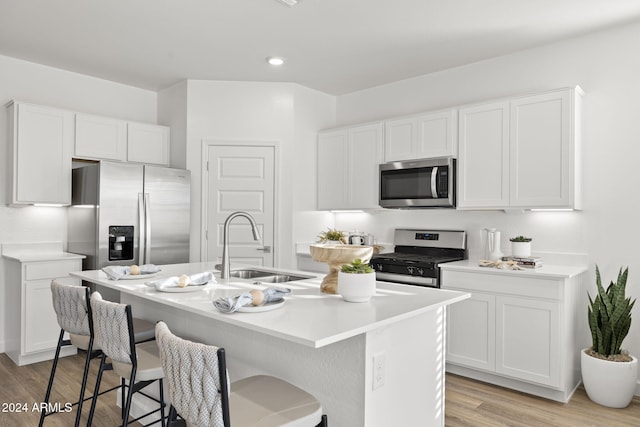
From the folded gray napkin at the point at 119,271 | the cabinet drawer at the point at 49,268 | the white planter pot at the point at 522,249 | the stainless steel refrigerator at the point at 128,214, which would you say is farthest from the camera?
the stainless steel refrigerator at the point at 128,214

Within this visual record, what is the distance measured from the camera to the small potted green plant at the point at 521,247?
11.6 feet

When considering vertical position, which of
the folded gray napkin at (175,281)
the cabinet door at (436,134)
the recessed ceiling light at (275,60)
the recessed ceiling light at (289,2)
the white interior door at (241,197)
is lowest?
the folded gray napkin at (175,281)

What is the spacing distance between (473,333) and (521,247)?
78 centimetres

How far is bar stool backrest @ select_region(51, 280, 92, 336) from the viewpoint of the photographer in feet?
7.25

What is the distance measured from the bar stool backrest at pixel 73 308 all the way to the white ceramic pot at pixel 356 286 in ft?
4.19

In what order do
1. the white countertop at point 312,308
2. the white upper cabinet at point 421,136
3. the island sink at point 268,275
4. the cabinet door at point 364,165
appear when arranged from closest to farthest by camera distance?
the white countertop at point 312,308 < the island sink at point 268,275 < the white upper cabinet at point 421,136 < the cabinet door at point 364,165

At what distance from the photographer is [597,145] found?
3424 millimetres

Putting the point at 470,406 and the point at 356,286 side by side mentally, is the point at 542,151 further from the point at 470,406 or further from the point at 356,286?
the point at 356,286

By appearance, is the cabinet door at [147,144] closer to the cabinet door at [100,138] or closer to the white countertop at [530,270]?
the cabinet door at [100,138]

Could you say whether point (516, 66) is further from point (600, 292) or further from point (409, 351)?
point (409, 351)

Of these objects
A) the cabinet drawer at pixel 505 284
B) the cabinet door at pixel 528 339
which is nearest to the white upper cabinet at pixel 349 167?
the cabinet drawer at pixel 505 284

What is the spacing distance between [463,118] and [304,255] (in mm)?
2099

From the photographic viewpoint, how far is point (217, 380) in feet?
4.38

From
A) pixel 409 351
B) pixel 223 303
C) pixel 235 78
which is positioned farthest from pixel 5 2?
pixel 409 351
